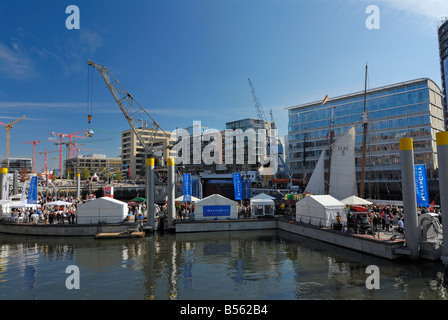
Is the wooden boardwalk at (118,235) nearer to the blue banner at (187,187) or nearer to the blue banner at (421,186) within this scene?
the blue banner at (187,187)

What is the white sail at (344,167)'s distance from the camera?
3766 cm

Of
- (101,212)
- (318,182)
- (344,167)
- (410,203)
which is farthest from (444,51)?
(101,212)

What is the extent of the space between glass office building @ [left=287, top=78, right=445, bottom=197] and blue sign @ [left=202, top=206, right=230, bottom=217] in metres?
33.6

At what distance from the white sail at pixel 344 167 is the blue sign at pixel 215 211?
630 inches

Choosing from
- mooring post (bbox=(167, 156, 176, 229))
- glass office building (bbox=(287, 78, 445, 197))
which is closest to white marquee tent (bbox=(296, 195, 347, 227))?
mooring post (bbox=(167, 156, 176, 229))

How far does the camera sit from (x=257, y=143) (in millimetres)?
129625

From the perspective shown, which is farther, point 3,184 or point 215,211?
point 3,184

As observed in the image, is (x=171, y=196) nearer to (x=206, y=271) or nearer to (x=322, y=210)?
(x=206, y=271)

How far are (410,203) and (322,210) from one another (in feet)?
31.2

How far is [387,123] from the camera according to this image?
243ft

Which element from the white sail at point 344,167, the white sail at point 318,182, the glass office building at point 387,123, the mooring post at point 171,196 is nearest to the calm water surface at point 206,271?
the mooring post at point 171,196

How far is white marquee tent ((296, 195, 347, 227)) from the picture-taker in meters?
27.4
